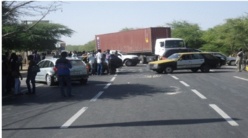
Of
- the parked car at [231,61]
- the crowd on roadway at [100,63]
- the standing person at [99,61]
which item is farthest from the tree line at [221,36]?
the standing person at [99,61]

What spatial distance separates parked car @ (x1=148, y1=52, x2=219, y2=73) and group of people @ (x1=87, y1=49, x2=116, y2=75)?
2955mm

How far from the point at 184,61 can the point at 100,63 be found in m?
5.68

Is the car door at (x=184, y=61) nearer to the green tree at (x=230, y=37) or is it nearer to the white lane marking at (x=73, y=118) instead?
the white lane marking at (x=73, y=118)

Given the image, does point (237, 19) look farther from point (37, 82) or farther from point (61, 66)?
point (61, 66)

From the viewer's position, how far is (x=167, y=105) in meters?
10.5

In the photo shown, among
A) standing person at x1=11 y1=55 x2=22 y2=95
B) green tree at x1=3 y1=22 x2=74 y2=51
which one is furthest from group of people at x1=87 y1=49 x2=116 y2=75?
green tree at x1=3 y1=22 x2=74 y2=51

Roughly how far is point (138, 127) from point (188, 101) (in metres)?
4.06

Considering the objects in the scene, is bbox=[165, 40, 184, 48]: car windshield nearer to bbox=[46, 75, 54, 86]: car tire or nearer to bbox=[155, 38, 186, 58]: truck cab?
bbox=[155, 38, 186, 58]: truck cab

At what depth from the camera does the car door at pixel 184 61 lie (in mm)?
24656

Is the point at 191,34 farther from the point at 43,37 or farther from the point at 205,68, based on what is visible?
the point at 205,68

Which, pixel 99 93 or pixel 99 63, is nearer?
pixel 99 93

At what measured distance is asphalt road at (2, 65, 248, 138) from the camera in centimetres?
712

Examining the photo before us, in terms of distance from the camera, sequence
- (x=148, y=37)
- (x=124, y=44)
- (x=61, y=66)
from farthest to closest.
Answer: (x=124, y=44) < (x=148, y=37) < (x=61, y=66)

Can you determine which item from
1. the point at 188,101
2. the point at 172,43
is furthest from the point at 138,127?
the point at 172,43
